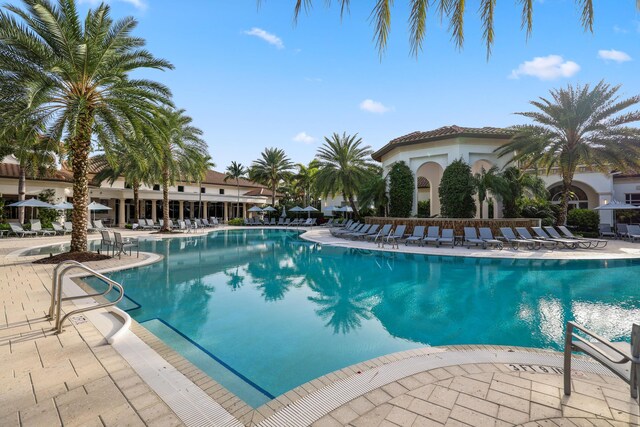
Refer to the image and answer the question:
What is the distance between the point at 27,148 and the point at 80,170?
6.25 metres

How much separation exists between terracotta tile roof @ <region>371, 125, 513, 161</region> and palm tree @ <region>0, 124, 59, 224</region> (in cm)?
1926

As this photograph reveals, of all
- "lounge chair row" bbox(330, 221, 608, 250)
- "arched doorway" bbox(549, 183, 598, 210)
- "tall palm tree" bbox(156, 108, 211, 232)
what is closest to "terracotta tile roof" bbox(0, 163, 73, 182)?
"tall palm tree" bbox(156, 108, 211, 232)

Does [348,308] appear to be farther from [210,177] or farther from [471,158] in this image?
[210,177]

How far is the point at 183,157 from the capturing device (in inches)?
966

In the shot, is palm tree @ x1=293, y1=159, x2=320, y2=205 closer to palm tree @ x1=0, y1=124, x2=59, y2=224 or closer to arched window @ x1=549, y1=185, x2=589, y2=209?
palm tree @ x1=0, y1=124, x2=59, y2=224

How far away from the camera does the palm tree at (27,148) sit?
11266 mm

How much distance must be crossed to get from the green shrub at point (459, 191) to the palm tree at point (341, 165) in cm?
872

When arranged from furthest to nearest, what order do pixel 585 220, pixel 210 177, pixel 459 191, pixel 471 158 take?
pixel 210 177, pixel 585 220, pixel 471 158, pixel 459 191

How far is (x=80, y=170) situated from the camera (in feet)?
38.2

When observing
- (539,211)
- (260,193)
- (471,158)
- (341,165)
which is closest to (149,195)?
(260,193)

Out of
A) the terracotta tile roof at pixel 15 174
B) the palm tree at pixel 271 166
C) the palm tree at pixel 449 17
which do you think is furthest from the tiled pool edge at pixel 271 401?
the palm tree at pixel 271 166

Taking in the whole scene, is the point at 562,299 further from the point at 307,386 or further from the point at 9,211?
the point at 9,211

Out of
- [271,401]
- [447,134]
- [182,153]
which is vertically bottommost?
[271,401]

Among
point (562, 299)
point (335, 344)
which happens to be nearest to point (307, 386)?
point (335, 344)
